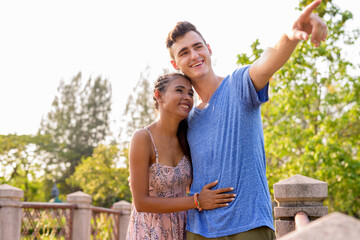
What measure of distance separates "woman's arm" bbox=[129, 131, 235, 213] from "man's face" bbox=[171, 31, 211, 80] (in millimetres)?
495

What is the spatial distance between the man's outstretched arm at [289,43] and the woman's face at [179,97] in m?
0.67

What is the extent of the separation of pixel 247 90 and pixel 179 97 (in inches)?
25.4

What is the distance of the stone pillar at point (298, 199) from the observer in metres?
2.52

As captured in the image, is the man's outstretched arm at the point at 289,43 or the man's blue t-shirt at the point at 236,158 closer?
the man's outstretched arm at the point at 289,43

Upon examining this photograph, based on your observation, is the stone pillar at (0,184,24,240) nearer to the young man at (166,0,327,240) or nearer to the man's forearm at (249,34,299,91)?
the young man at (166,0,327,240)

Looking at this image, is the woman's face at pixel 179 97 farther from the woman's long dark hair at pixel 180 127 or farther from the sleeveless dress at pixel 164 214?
the sleeveless dress at pixel 164 214

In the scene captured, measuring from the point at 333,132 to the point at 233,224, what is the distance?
6.80m

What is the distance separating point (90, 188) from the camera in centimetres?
2169

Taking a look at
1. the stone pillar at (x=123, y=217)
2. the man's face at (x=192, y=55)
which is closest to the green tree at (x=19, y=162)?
the stone pillar at (x=123, y=217)

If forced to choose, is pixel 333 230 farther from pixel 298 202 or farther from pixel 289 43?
pixel 298 202

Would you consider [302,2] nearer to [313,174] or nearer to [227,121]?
[313,174]

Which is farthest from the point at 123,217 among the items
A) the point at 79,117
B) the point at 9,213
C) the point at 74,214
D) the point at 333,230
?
the point at 79,117

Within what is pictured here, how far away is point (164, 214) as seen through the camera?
2771 millimetres

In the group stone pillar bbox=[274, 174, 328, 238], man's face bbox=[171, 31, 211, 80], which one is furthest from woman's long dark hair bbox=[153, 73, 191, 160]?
stone pillar bbox=[274, 174, 328, 238]
